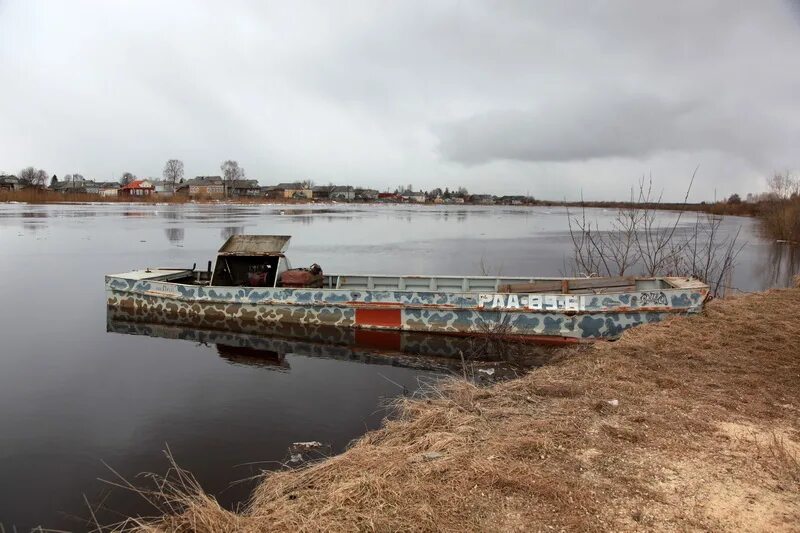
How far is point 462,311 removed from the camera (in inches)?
468

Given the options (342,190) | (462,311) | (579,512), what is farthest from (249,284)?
(342,190)

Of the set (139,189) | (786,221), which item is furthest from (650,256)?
(139,189)

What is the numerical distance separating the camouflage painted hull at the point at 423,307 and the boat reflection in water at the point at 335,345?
189 millimetres

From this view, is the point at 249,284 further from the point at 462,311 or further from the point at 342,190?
the point at 342,190

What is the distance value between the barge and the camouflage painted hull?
0.07 ft

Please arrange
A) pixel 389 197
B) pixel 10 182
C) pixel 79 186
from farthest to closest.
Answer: pixel 389 197, pixel 79 186, pixel 10 182

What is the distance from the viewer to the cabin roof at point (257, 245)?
14.1m

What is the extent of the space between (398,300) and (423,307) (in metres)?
0.64

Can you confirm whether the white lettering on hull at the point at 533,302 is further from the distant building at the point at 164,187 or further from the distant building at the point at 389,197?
the distant building at the point at 389,197

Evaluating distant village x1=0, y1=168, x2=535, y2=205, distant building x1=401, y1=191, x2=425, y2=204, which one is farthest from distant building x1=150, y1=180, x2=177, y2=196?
distant building x1=401, y1=191, x2=425, y2=204

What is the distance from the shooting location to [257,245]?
564 inches

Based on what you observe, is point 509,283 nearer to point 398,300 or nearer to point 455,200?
point 398,300

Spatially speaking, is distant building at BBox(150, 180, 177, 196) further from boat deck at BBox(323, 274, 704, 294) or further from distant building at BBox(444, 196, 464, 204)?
boat deck at BBox(323, 274, 704, 294)

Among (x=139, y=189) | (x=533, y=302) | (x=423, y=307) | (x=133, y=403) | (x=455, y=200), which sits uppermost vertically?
(x=455, y=200)
